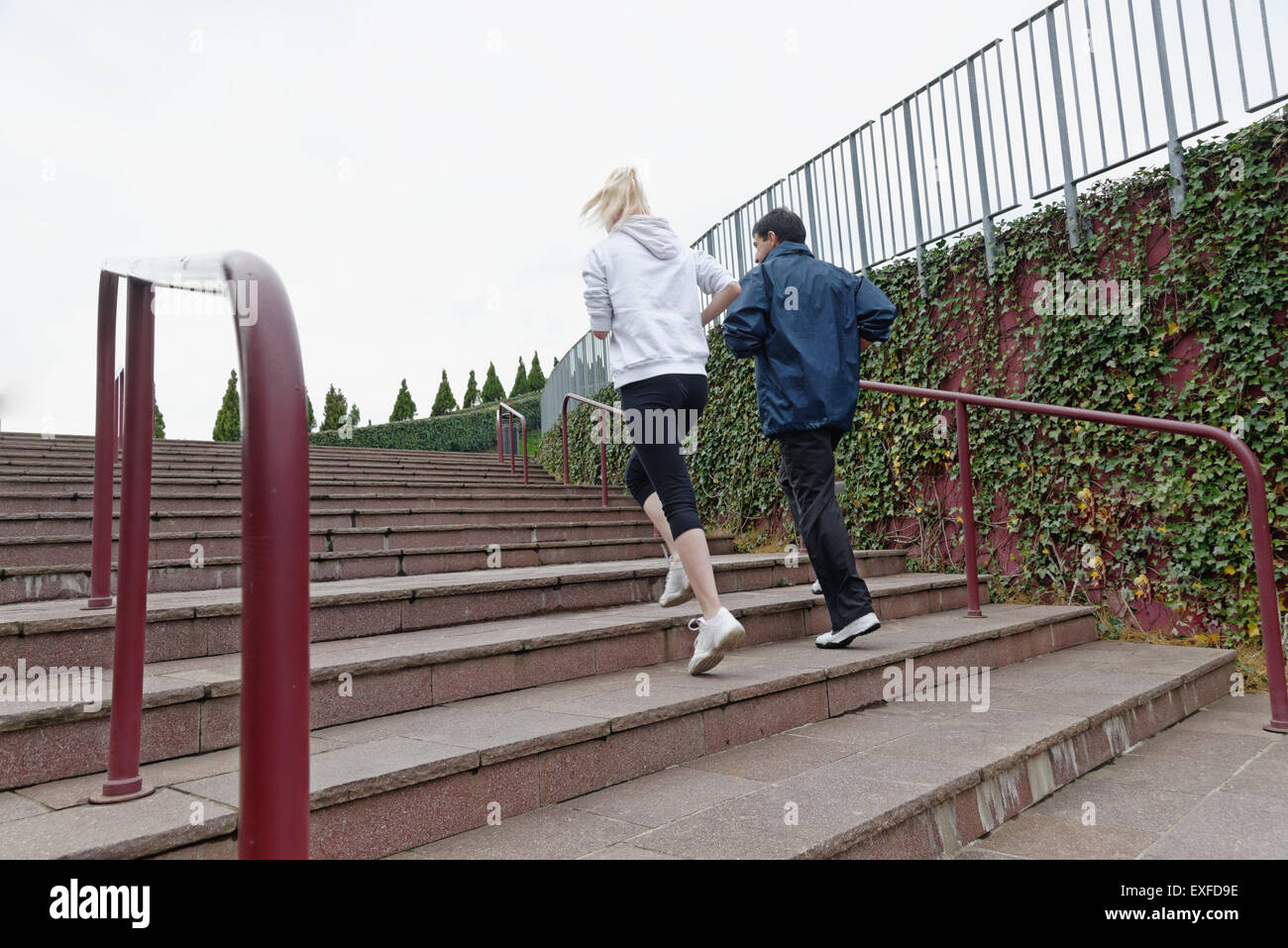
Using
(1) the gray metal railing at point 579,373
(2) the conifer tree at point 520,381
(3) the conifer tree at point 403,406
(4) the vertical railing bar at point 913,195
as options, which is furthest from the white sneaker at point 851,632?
(3) the conifer tree at point 403,406

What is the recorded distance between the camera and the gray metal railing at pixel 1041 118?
4012mm

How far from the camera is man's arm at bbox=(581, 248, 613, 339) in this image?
2.71m

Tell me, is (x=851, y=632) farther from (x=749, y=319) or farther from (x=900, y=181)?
(x=900, y=181)

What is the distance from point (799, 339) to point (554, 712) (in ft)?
5.58

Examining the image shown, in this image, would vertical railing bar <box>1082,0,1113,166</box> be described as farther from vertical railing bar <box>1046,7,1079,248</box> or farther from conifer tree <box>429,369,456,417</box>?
conifer tree <box>429,369,456,417</box>

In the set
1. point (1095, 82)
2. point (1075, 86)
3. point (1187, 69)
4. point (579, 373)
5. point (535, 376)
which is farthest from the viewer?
point (535, 376)

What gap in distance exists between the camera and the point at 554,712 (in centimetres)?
207

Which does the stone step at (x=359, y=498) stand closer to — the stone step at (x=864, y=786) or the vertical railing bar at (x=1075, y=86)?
the stone step at (x=864, y=786)

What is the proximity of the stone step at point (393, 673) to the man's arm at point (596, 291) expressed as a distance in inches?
41.9

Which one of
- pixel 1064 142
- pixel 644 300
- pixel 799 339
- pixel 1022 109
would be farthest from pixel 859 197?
pixel 644 300

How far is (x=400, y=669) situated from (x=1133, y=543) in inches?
149

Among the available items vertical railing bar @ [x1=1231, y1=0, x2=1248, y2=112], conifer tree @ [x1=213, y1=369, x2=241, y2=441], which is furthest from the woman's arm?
conifer tree @ [x1=213, y1=369, x2=241, y2=441]
